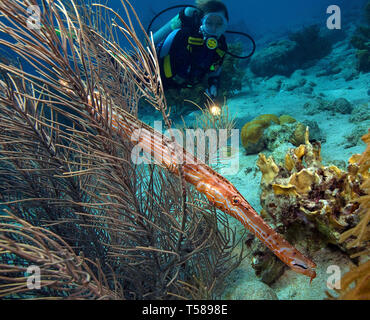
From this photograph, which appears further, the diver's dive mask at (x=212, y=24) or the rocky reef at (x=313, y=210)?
the diver's dive mask at (x=212, y=24)

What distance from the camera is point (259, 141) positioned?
559 cm

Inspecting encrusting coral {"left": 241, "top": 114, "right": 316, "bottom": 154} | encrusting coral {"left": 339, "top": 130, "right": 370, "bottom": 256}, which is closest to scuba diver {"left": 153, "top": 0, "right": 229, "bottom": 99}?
encrusting coral {"left": 241, "top": 114, "right": 316, "bottom": 154}

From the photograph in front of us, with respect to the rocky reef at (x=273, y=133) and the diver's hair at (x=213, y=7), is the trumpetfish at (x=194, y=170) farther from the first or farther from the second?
the diver's hair at (x=213, y=7)

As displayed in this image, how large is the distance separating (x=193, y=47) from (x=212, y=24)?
742mm

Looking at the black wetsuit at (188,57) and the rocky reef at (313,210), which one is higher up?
the black wetsuit at (188,57)

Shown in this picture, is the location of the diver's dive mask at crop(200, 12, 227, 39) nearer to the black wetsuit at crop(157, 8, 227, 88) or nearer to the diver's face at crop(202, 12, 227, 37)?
the diver's face at crop(202, 12, 227, 37)

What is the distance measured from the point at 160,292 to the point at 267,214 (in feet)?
4.91

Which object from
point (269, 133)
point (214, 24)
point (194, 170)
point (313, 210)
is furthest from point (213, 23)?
point (313, 210)

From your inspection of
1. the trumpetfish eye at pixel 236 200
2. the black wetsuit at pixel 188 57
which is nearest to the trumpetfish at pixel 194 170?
the trumpetfish eye at pixel 236 200

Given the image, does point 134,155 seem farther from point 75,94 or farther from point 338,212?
point 338,212

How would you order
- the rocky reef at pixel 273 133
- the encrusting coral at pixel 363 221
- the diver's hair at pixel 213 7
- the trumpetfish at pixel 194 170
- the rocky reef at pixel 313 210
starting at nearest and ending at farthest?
the encrusting coral at pixel 363 221, the trumpetfish at pixel 194 170, the rocky reef at pixel 313 210, the rocky reef at pixel 273 133, the diver's hair at pixel 213 7

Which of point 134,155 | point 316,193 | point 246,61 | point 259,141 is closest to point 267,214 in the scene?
point 316,193

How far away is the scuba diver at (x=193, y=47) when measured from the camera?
19.2 ft
